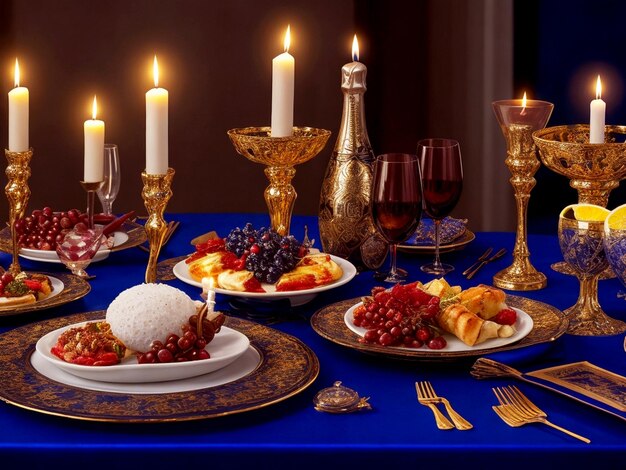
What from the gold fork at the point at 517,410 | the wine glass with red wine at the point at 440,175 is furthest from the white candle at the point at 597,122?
the gold fork at the point at 517,410

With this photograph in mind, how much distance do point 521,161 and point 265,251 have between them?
1.88 feet

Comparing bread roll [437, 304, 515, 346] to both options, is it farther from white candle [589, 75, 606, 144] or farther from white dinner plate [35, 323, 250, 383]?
white candle [589, 75, 606, 144]

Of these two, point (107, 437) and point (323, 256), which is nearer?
point (107, 437)

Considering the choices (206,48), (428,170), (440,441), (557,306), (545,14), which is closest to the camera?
(440,441)

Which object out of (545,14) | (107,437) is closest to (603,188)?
(107,437)

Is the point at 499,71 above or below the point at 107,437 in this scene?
above

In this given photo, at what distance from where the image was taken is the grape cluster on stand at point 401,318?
1.56 metres

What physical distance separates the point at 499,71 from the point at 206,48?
1281 mm

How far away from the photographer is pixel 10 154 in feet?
6.79

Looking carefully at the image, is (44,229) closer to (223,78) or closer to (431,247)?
(431,247)

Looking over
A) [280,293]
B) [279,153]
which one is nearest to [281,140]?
[279,153]

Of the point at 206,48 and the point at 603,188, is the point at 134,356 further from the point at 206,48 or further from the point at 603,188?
the point at 206,48

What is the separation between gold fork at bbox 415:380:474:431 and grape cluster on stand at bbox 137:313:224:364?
0.30 meters

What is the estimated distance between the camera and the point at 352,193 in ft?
6.90
